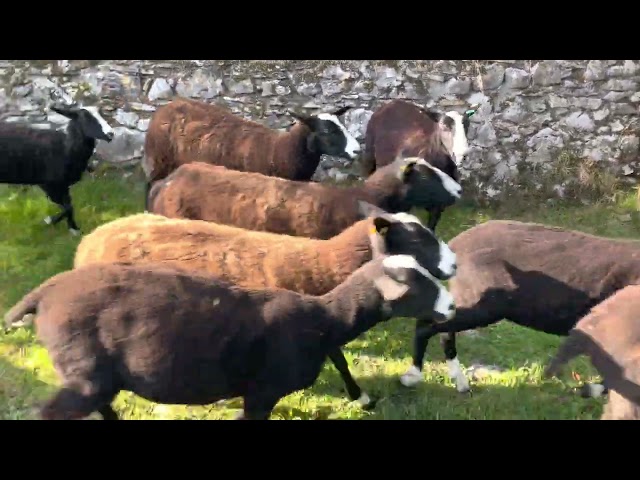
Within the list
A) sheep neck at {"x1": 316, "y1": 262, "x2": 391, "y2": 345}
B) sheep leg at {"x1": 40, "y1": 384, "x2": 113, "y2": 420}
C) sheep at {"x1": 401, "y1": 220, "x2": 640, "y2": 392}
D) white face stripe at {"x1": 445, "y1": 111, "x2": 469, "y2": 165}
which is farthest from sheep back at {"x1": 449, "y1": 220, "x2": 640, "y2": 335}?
white face stripe at {"x1": 445, "y1": 111, "x2": 469, "y2": 165}

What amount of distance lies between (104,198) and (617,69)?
6.47 meters

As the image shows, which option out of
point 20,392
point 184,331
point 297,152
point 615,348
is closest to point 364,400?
point 184,331

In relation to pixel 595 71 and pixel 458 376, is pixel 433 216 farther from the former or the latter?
pixel 595 71

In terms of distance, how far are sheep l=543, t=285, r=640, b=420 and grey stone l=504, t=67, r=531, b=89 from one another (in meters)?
5.35

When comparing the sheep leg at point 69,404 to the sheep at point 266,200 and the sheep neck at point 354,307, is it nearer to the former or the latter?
the sheep neck at point 354,307

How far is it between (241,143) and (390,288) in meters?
4.01

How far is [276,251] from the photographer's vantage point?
5062 millimetres

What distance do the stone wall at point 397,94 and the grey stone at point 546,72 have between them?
0.04 feet

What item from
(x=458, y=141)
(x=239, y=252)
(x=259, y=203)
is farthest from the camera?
(x=458, y=141)

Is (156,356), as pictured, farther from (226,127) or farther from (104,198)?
(104,198)

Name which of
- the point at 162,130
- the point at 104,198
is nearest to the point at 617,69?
the point at 162,130

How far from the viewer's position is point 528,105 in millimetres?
9227

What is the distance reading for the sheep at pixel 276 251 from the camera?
4.95m

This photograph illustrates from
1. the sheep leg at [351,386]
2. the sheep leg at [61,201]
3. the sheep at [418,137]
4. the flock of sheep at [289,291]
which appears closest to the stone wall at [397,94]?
the sheep at [418,137]
